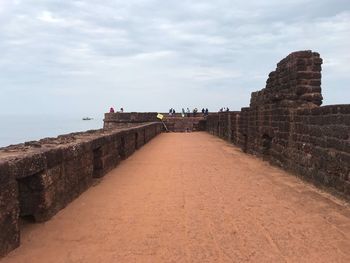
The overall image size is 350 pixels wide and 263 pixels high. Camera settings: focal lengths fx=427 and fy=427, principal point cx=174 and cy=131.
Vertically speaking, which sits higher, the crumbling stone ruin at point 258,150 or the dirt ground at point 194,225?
the crumbling stone ruin at point 258,150

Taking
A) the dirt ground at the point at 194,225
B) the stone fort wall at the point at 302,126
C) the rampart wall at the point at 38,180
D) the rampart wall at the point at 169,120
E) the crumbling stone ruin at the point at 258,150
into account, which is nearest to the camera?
the rampart wall at the point at 38,180

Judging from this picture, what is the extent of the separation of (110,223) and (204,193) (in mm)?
2499

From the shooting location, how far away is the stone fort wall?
24.8ft

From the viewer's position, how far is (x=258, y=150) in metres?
14.5

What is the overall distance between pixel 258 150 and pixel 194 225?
9.28m

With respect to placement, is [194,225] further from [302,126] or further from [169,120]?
[169,120]

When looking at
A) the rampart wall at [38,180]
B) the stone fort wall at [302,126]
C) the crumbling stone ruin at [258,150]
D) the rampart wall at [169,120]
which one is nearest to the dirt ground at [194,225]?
the rampart wall at [38,180]

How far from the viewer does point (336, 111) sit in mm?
7812

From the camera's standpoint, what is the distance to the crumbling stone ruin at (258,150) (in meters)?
4.93

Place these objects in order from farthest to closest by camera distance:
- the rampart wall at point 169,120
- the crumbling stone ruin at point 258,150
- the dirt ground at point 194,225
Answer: the rampart wall at point 169,120 → the crumbling stone ruin at point 258,150 → the dirt ground at point 194,225

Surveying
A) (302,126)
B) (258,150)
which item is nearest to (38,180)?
(302,126)

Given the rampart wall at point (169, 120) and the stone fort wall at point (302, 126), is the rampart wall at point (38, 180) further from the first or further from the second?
the rampart wall at point (169, 120)

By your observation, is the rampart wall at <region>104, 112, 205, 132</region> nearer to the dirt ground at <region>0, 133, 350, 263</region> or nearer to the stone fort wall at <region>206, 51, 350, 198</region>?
the stone fort wall at <region>206, 51, 350, 198</region>

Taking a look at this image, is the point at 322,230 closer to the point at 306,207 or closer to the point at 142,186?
the point at 306,207
